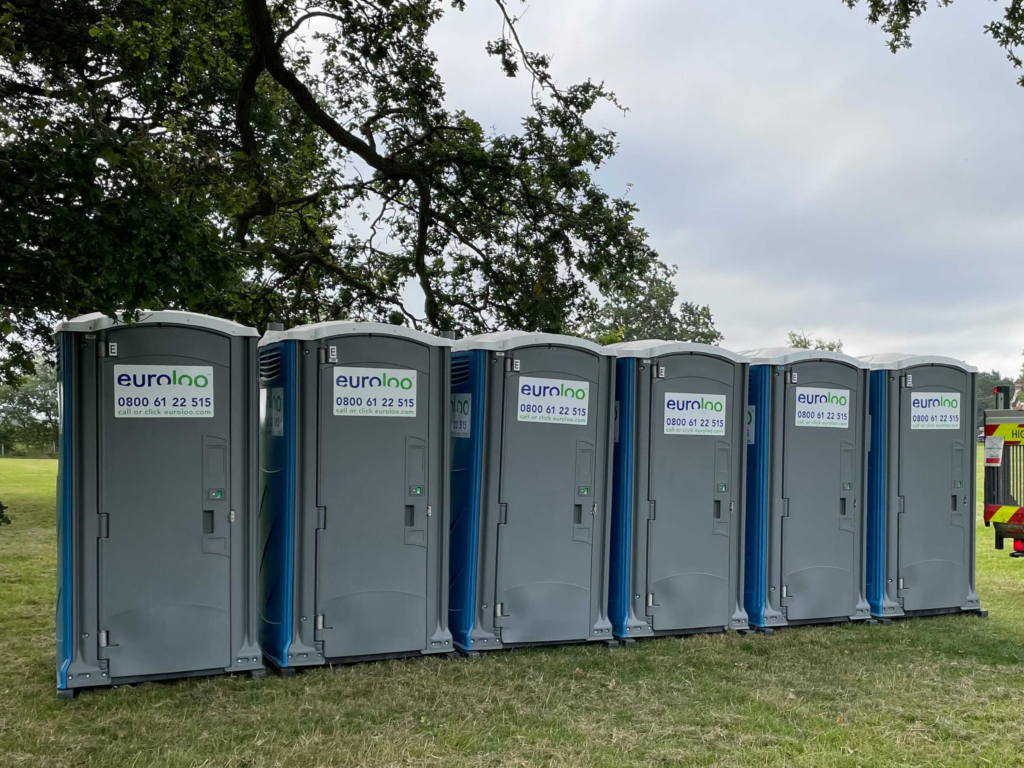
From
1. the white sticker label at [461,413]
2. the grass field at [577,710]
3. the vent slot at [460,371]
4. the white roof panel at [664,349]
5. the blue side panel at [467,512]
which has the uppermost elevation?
the white roof panel at [664,349]

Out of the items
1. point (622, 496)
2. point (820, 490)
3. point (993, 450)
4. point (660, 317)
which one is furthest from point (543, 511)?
point (660, 317)

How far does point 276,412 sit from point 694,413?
10.2ft

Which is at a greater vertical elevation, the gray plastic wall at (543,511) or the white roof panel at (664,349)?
the white roof panel at (664,349)

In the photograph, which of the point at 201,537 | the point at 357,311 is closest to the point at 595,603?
the point at 201,537

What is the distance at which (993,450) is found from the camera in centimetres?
929

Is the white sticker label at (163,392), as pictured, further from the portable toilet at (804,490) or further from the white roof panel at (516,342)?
the portable toilet at (804,490)

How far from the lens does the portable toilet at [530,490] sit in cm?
637

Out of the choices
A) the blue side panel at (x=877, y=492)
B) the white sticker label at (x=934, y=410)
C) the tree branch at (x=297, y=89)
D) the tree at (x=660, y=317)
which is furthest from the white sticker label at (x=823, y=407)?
the tree at (x=660, y=317)

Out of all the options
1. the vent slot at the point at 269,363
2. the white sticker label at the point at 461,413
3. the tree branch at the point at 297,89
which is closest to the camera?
the vent slot at the point at 269,363

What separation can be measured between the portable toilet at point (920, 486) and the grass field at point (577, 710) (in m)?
0.91

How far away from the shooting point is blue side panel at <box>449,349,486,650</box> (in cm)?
632

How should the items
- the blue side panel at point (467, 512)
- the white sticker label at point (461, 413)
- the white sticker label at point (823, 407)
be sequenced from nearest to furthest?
the blue side panel at point (467, 512)
the white sticker label at point (461, 413)
the white sticker label at point (823, 407)

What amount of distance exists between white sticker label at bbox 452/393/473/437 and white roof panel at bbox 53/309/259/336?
5.11ft

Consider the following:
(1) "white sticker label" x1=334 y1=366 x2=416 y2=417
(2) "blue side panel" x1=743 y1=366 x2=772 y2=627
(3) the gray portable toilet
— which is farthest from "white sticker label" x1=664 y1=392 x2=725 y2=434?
(3) the gray portable toilet
